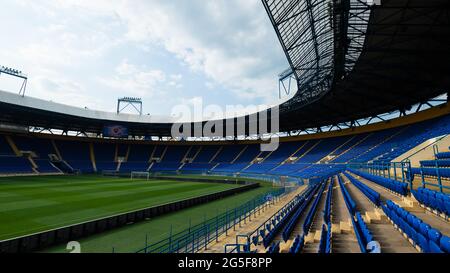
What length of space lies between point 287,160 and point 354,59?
89.0 feet

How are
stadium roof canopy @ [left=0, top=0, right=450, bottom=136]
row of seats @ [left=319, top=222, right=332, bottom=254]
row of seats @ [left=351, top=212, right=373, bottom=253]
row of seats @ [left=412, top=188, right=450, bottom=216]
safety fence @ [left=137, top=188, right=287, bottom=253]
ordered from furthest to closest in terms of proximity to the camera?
stadium roof canopy @ [left=0, top=0, right=450, bottom=136]
safety fence @ [left=137, top=188, right=287, bottom=253]
row of seats @ [left=412, top=188, right=450, bottom=216]
row of seats @ [left=319, top=222, right=332, bottom=254]
row of seats @ [left=351, top=212, right=373, bottom=253]

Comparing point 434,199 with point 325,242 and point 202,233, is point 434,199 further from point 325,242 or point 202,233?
point 202,233

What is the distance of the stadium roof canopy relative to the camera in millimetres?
14992

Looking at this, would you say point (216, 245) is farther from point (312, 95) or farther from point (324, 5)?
point (312, 95)

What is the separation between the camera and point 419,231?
5379mm

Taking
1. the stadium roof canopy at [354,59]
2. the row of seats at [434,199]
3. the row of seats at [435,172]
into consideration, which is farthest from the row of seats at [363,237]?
the stadium roof canopy at [354,59]

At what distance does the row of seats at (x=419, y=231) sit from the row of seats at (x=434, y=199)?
0.91 metres

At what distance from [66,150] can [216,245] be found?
49.8 meters

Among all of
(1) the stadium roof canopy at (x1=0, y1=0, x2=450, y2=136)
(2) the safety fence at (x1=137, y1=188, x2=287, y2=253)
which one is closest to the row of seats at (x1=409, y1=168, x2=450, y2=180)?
(2) the safety fence at (x1=137, y1=188, x2=287, y2=253)

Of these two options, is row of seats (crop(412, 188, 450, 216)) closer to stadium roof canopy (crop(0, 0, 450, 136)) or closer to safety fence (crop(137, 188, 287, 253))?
safety fence (crop(137, 188, 287, 253))

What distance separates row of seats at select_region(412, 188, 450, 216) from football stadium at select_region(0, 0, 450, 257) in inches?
2.7

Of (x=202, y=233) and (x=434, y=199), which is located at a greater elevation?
(x=434, y=199)

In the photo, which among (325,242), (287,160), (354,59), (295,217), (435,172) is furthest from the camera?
(287,160)

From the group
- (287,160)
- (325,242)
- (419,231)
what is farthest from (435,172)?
(287,160)
